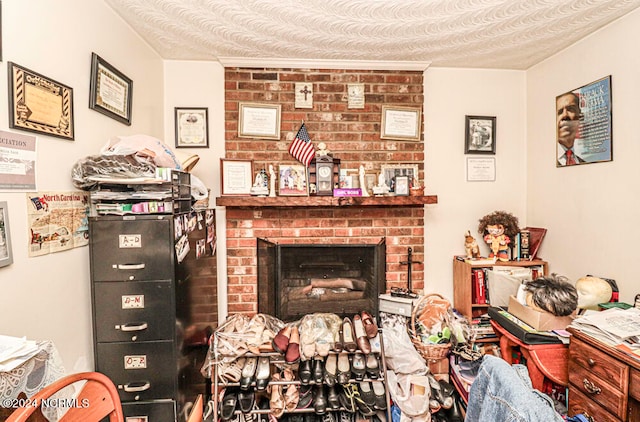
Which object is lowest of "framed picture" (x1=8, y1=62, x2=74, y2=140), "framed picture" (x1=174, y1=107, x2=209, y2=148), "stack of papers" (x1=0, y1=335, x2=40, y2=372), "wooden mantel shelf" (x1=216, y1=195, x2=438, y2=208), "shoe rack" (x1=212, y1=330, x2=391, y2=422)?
"shoe rack" (x1=212, y1=330, x2=391, y2=422)

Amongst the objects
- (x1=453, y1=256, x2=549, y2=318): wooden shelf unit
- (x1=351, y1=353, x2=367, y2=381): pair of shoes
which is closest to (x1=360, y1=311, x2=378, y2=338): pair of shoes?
(x1=351, y1=353, x2=367, y2=381): pair of shoes

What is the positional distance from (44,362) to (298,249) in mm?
1672

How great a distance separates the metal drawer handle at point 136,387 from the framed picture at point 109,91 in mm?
1460

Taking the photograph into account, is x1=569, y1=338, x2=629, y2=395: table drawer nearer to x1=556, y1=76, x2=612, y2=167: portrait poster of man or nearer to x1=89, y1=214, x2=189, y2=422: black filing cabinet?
x1=556, y1=76, x2=612, y2=167: portrait poster of man

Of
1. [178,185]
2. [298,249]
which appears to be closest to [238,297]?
[298,249]

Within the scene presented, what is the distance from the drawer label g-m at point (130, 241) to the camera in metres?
1.48

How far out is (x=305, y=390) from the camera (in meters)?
1.93

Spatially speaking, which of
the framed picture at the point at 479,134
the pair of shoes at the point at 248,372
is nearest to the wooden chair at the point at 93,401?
the pair of shoes at the point at 248,372

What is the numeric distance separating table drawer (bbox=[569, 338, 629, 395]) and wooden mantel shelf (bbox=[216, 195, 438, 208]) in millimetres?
1224

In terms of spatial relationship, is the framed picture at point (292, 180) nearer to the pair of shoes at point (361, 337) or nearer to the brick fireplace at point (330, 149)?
the brick fireplace at point (330, 149)

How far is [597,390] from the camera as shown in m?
1.37

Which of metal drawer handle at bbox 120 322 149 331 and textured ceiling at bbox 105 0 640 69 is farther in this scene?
textured ceiling at bbox 105 0 640 69

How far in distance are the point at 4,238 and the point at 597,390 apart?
2.54 metres

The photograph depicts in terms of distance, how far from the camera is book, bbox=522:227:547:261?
2395 millimetres
